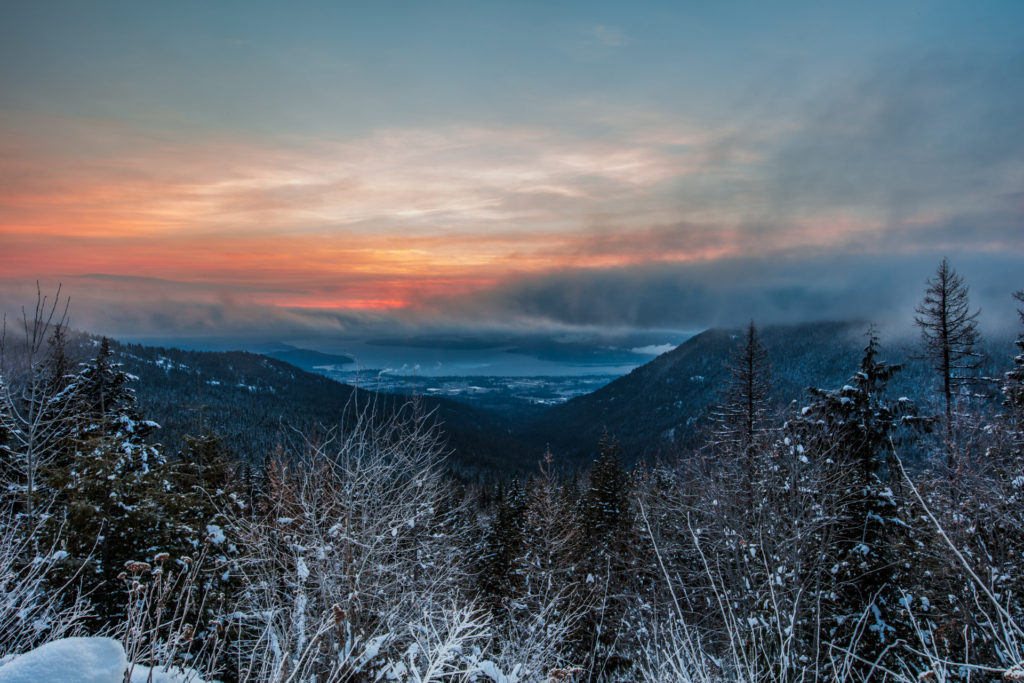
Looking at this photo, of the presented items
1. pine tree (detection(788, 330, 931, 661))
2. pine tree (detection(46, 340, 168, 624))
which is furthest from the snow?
pine tree (detection(788, 330, 931, 661))

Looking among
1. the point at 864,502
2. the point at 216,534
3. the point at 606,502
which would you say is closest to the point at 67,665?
the point at 216,534

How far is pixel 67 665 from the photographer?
2402 millimetres

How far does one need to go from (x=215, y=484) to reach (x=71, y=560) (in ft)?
24.8

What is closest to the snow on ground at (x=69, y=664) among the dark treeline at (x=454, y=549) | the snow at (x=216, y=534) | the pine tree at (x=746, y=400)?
the dark treeline at (x=454, y=549)

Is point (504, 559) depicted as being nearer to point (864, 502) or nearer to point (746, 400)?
point (746, 400)

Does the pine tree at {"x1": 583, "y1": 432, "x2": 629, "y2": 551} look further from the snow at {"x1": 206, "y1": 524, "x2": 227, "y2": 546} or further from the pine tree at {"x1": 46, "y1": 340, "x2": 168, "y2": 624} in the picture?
the pine tree at {"x1": 46, "y1": 340, "x2": 168, "y2": 624}

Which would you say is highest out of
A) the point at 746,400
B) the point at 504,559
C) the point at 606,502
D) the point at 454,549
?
the point at 746,400

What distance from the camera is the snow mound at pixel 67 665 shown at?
2344 millimetres

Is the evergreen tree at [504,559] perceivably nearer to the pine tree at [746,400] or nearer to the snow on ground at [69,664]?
the pine tree at [746,400]

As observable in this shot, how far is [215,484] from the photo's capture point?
17.4m

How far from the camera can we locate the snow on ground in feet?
7.69

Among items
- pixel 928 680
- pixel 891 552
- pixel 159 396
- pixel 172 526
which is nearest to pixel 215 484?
pixel 172 526

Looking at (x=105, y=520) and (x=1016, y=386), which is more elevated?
(x=1016, y=386)

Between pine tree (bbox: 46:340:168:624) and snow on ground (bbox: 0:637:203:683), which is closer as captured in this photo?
snow on ground (bbox: 0:637:203:683)
